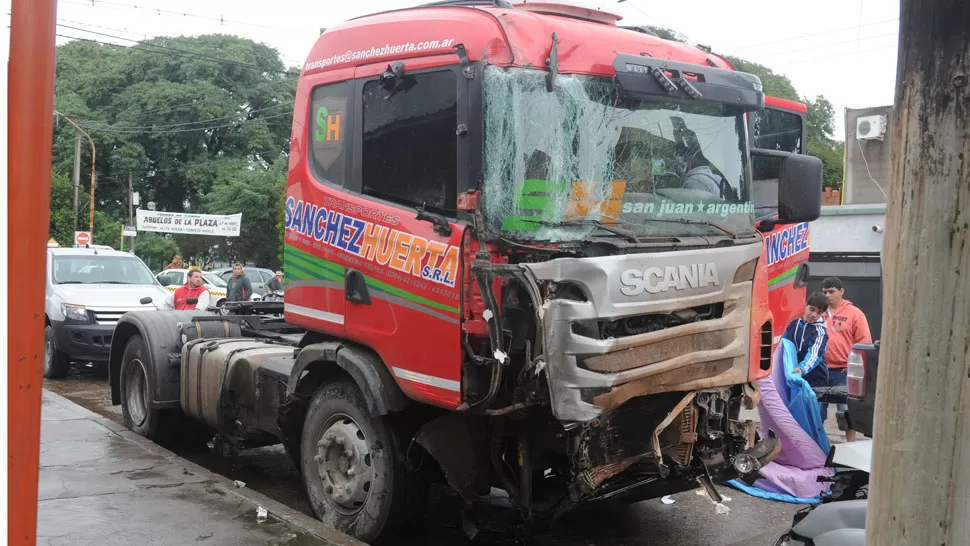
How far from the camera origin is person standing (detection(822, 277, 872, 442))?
9.27 m

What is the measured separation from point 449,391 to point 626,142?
5.24ft

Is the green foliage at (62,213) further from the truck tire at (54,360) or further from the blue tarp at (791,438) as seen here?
the blue tarp at (791,438)

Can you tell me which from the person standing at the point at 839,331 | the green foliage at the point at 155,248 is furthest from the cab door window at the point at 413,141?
the green foliage at the point at 155,248

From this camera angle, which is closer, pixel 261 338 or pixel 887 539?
pixel 887 539

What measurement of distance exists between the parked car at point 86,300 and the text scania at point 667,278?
31.1 feet

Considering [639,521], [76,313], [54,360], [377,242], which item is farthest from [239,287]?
[377,242]

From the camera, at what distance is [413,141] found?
511 cm

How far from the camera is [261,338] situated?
828cm

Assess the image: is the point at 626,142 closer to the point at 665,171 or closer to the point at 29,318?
the point at 665,171

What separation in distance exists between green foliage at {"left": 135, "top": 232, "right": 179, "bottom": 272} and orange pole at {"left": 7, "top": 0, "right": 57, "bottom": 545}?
43.0m

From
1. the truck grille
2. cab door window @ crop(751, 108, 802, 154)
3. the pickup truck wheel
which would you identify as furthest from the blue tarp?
the truck grille

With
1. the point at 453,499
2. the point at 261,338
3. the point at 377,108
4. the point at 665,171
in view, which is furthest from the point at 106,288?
the point at 665,171

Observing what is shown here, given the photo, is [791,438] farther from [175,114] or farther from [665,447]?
[175,114]

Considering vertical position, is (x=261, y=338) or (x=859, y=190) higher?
(x=859, y=190)
